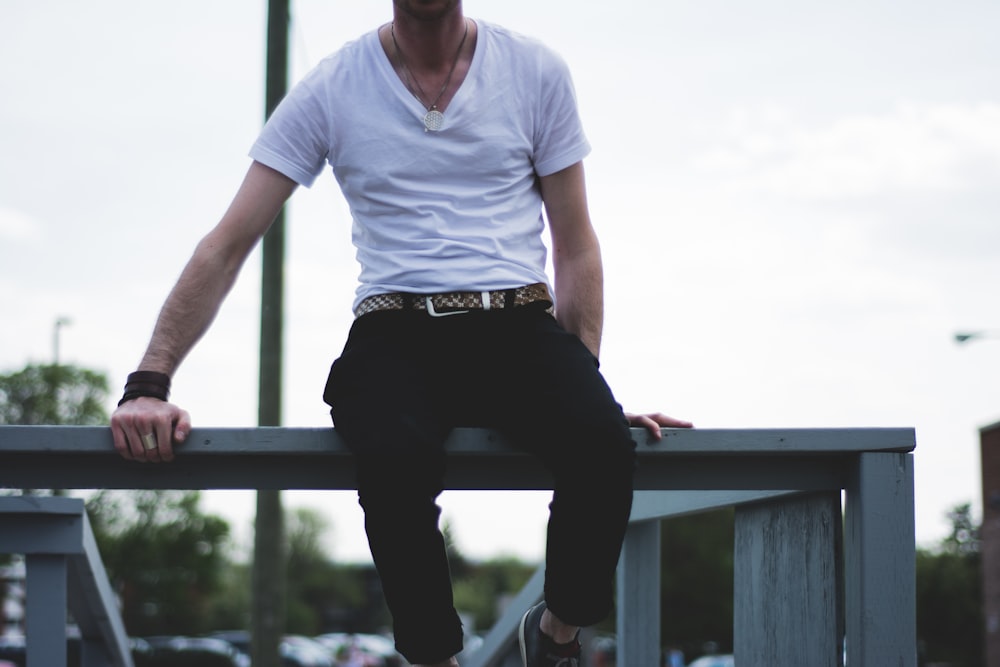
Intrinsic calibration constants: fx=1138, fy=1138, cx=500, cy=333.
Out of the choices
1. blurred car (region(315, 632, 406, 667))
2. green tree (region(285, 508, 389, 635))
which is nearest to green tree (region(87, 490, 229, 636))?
blurred car (region(315, 632, 406, 667))

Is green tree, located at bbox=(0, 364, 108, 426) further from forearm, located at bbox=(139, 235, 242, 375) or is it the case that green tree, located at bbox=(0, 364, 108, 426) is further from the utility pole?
forearm, located at bbox=(139, 235, 242, 375)

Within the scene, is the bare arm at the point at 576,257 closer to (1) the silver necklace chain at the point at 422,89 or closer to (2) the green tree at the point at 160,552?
(1) the silver necklace chain at the point at 422,89

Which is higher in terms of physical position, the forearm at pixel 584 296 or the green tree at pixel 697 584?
the forearm at pixel 584 296

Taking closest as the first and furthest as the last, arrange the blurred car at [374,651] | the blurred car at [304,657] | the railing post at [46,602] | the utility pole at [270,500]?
1. the railing post at [46,602]
2. the utility pole at [270,500]
3. the blurred car at [304,657]
4. the blurred car at [374,651]

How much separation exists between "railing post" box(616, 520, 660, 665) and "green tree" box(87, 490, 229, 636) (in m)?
41.8

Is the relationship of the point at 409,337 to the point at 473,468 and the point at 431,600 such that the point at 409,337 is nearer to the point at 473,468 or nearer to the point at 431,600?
the point at 473,468

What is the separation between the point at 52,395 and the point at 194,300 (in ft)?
140

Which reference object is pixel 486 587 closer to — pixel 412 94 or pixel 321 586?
pixel 321 586

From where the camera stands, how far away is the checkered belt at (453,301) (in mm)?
2500

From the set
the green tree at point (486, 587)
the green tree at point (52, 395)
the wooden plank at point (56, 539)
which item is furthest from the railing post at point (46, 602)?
the green tree at point (486, 587)

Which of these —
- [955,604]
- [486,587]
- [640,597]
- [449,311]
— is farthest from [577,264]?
[486,587]

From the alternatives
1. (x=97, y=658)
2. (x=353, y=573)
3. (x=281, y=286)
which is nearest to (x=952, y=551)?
(x=281, y=286)

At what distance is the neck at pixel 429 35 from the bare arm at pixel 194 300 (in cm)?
43

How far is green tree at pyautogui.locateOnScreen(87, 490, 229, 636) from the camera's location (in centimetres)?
4466
